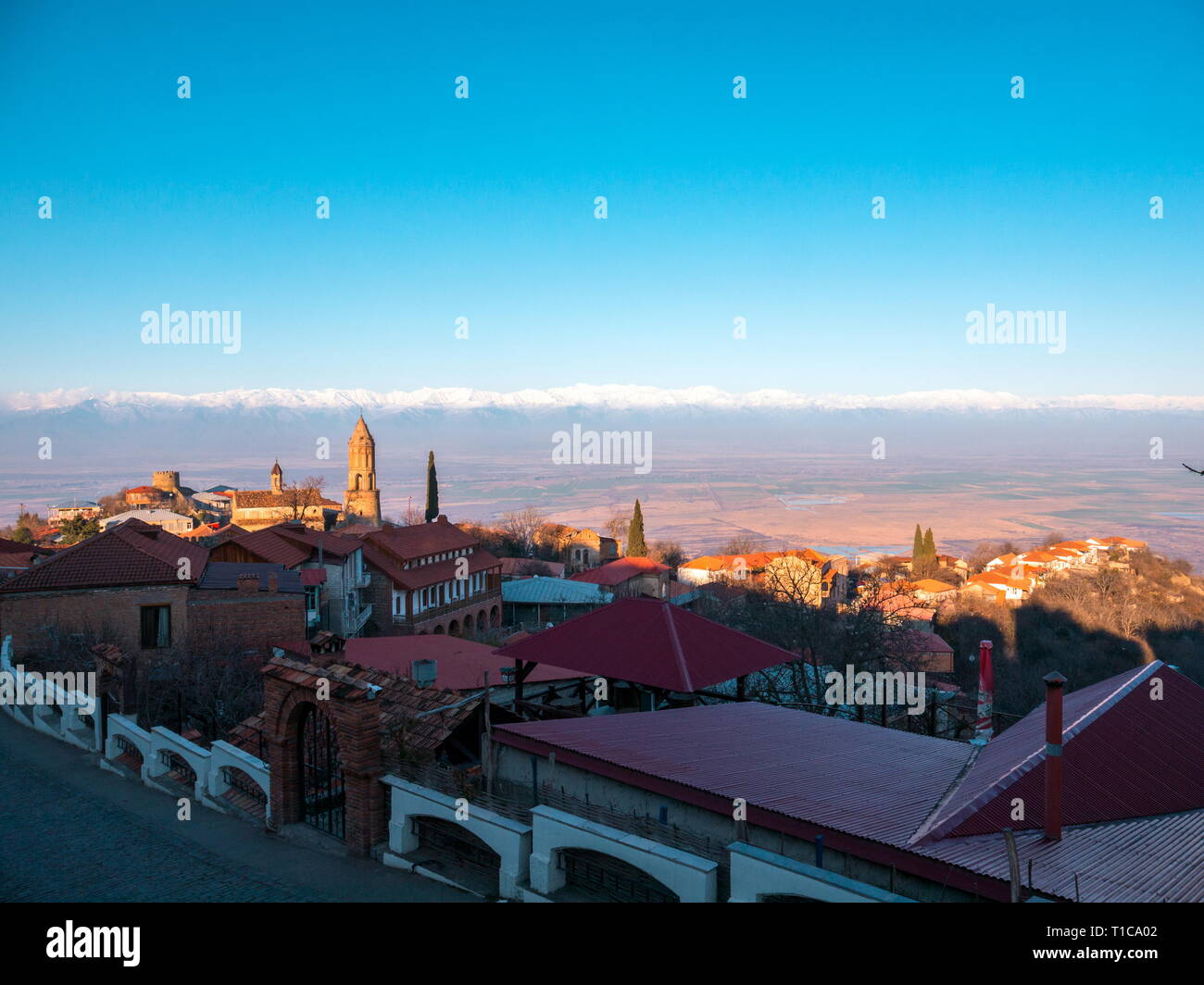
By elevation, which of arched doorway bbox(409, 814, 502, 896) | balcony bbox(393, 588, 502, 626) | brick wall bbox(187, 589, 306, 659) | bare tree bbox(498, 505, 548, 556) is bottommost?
balcony bbox(393, 588, 502, 626)

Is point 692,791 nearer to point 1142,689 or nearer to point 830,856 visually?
point 830,856

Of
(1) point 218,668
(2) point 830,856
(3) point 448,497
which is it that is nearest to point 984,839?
(2) point 830,856

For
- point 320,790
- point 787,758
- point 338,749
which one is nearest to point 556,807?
point 787,758

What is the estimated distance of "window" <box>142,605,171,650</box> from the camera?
20719mm

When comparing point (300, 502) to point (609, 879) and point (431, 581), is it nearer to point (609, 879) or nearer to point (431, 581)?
point (431, 581)

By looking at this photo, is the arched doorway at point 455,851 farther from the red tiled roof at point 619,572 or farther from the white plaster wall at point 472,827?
the red tiled roof at point 619,572

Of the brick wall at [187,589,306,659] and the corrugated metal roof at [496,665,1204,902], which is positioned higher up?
the corrugated metal roof at [496,665,1204,902]

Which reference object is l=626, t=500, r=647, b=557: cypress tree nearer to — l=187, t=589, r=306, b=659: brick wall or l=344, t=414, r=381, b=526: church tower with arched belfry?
l=344, t=414, r=381, b=526: church tower with arched belfry

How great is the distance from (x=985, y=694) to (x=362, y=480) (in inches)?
2929

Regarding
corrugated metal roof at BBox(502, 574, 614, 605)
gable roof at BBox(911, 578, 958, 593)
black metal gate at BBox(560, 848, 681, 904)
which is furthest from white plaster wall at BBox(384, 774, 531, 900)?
gable roof at BBox(911, 578, 958, 593)

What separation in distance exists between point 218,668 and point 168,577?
14.7 ft

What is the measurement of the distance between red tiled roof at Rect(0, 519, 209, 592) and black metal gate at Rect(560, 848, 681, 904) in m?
17.5

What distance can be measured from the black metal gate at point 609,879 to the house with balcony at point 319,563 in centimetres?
2379

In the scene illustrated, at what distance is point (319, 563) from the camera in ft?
111
